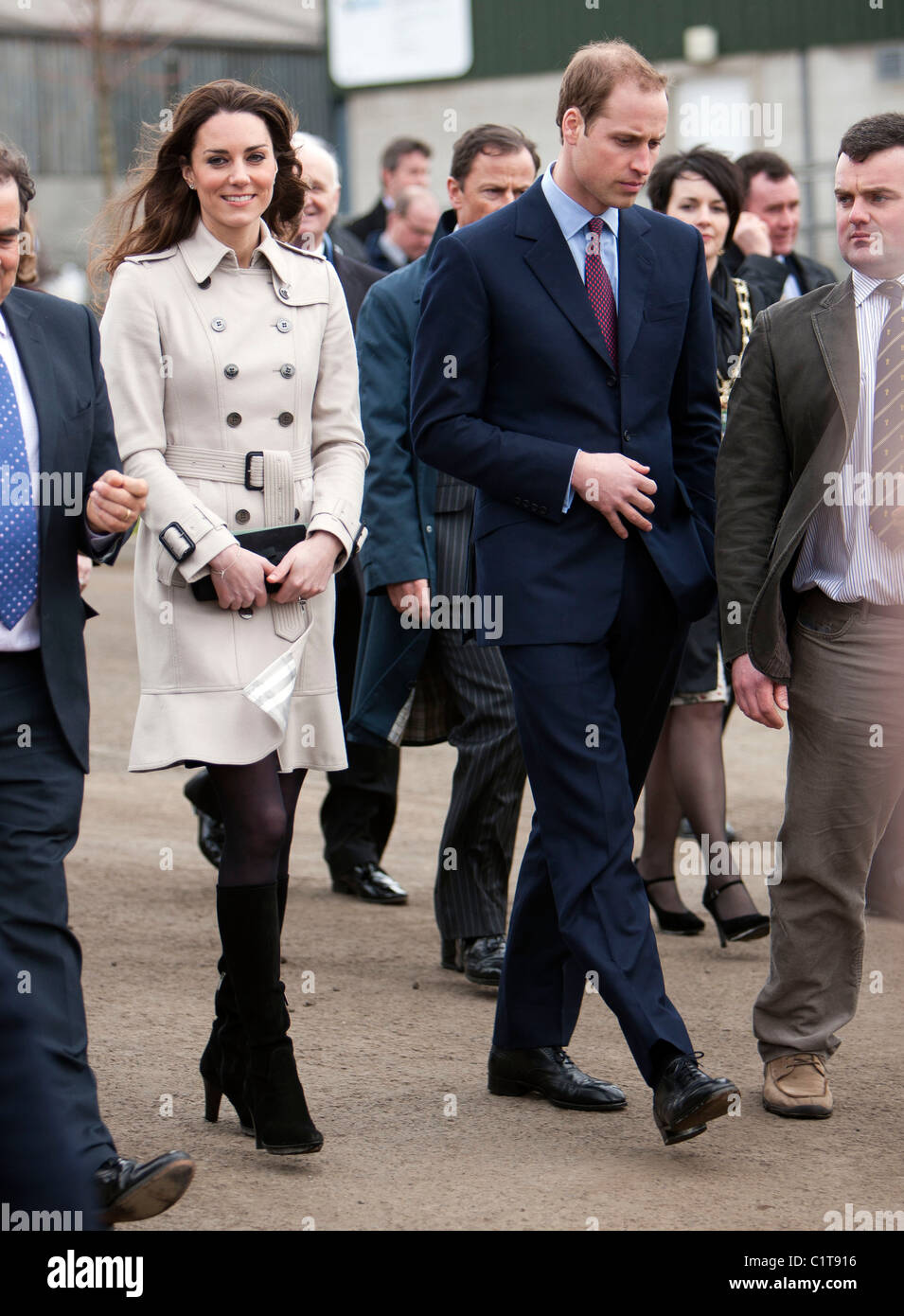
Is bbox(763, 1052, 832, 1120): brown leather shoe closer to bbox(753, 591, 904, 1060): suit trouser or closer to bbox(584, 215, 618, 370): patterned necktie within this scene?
bbox(753, 591, 904, 1060): suit trouser

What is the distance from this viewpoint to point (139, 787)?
27.5ft

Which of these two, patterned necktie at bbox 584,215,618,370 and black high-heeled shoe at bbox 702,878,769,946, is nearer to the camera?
patterned necktie at bbox 584,215,618,370

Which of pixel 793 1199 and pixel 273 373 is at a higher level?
pixel 273 373

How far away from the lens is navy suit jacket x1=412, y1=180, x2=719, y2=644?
4215 mm

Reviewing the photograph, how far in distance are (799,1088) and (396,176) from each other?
7667 millimetres

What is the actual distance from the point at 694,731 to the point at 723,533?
1.79 meters

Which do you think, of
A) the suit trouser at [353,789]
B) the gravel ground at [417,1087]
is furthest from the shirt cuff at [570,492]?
the suit trouser at [353,789]

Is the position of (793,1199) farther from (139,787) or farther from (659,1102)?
(139,787)

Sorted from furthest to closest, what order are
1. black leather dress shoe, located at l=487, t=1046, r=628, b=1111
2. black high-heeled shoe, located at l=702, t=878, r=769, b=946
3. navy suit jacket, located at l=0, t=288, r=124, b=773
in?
black high-heeled shoe, located at l=702, t=878, r=769, b=946
black leather dress shoe, located at l=487, t=1046, r=628, b=1111
navy suit jacket, located at l=0, t=288, r=124, b=773

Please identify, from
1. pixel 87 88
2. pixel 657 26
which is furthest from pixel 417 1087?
pixel 87 88

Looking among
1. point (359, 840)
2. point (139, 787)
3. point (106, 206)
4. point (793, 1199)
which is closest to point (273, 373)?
point (106, 206)

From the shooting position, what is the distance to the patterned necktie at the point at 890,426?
4270 millimetres

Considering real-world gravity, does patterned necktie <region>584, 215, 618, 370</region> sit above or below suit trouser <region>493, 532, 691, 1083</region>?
above

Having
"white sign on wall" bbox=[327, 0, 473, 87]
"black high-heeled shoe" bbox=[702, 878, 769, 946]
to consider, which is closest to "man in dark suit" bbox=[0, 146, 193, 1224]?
"black high-heeled shoe" bbox=[702, 878, 769, 946]
